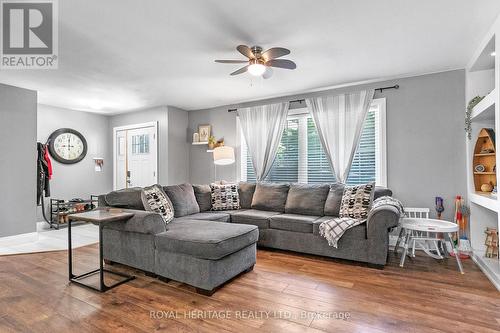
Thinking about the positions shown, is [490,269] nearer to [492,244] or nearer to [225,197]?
[492,244]

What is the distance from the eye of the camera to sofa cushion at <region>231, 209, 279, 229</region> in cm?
380

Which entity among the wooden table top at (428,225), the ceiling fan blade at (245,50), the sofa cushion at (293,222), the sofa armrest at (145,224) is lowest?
the sofa cushion at (293,222)

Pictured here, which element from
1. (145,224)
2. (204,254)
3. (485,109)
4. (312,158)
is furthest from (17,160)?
(485,109)

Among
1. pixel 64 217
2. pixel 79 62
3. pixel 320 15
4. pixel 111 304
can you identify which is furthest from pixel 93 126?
pixel 320 15

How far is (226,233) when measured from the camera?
2654 millimetres

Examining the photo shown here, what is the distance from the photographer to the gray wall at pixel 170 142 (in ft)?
18.2

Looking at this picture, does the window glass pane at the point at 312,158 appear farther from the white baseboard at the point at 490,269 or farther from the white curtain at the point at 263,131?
the white baseboard at the point at 490,269

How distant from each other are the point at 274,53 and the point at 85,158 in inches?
207

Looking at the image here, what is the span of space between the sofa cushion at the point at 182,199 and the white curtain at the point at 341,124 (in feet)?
7.34

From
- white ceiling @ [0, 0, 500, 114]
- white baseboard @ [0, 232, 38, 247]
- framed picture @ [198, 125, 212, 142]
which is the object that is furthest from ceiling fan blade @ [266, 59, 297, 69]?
white baseboard @ [0, 232, 38, 247]

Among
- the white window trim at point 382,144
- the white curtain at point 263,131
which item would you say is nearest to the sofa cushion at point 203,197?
the white curtain at point 263,131

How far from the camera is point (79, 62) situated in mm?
3277

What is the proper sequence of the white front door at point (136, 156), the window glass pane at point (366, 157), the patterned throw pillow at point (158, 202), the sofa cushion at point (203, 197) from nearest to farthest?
1. the patterned throw pillow at point (158, 202)
2. the window glass pane at point (366, 157)
3. the sofa cushion at point (203, 197)
4. the white front door at point (136, 156)

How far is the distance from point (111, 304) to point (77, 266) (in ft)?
4.10
